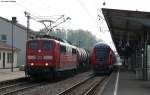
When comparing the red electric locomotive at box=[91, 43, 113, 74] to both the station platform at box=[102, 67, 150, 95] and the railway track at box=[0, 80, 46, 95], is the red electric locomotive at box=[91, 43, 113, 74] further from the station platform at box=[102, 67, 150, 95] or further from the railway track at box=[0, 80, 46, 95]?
the railway track at box=[0, 80, 46, 95]

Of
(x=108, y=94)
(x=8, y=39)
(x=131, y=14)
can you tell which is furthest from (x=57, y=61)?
(x=8, y=39)

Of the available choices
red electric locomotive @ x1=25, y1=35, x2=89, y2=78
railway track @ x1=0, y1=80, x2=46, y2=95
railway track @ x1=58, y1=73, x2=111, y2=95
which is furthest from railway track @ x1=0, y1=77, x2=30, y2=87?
railway track @ x1=58, y1=73, x2=111, y2=95

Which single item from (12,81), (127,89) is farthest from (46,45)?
(127,89)

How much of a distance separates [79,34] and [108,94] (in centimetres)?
10808

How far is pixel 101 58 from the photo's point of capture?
45.7m

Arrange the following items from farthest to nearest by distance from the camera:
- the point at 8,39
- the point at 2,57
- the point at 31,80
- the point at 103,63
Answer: the point at 8,39 < the point at 2,57 < the point at 103,63 < the point at 31,80

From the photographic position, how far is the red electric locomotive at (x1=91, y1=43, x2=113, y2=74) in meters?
45.5

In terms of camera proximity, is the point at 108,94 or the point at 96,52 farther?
the point at 96,52

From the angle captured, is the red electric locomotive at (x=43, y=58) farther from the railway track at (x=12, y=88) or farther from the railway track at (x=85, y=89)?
the railway track at (x=12, y=88)

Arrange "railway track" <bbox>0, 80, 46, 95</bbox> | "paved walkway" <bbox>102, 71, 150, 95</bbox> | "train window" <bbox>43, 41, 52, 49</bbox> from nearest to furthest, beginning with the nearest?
"railway track" <bbox>0, 80, 46, 95</bbox>
"paved walkway" <bbox>102, 71, 150, 95</bbox>
"train window" <bbox>43, 41, 52, 49</bbox>

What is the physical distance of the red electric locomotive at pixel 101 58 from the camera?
45478 mm

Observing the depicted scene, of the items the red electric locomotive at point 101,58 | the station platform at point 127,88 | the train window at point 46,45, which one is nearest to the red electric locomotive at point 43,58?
the train window at point 46,45

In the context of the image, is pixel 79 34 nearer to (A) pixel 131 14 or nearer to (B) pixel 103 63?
(B) pixel 103 63

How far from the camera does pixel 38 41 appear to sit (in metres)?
31.5
